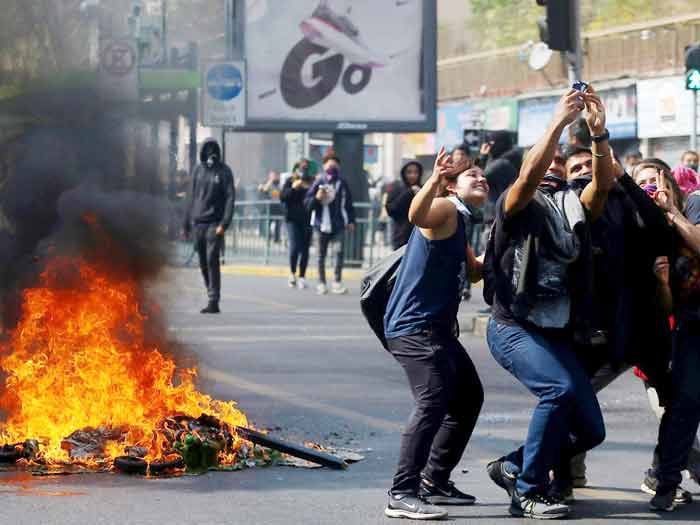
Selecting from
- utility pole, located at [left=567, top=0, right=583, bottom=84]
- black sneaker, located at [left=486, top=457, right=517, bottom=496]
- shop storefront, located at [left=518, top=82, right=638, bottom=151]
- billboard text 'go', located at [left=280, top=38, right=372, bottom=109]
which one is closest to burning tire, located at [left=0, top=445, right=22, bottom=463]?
black sneaker, located at [left=486, top=457, right=517, bottom=496]

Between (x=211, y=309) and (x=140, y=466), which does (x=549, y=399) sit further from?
(x=211, y=309)

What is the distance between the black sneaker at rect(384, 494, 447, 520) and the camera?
6.25 metres

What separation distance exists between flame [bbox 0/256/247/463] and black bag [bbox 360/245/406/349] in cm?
122

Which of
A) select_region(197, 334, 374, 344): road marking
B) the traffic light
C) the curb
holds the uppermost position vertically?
the traffic light

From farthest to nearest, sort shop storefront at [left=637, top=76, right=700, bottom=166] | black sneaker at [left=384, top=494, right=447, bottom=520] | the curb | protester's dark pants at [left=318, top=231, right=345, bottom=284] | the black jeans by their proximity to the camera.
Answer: shop storefront at [left=637, top=76, right=700, bottom=166] < the curb < the black jeans < protester's dark pants at [left=318, top=231, right=345, bottom=284] < black sneaker at [left=384, top=494, right=447, bottom=520]

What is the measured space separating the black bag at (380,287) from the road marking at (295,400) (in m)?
2.26

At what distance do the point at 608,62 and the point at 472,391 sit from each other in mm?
28787

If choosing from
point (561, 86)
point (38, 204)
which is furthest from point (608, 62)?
point (38, 204)

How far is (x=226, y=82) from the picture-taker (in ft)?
74.2

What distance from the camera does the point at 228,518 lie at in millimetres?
6223

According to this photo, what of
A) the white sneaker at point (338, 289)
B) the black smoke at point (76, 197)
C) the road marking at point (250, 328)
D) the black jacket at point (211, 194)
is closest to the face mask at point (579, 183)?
the black smoke at point (76, 197)

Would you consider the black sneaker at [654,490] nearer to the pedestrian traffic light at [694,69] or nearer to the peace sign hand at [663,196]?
the peace sign hand at [663,196]

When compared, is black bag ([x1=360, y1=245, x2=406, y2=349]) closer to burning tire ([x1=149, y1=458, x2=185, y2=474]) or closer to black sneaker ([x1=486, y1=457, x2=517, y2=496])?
black sneaker ([x1=486, y1=457, x2=517, y2=496])

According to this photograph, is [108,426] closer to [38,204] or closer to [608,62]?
[38,204]
